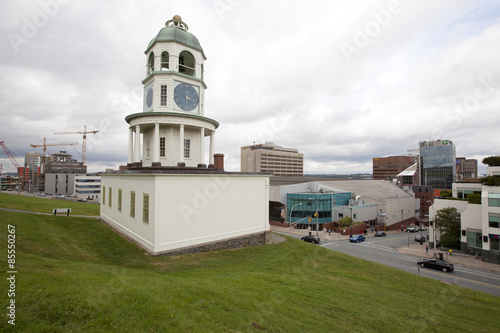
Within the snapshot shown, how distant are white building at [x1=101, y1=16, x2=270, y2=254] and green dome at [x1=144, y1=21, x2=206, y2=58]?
0.29 feet

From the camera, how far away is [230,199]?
1989 centimetres

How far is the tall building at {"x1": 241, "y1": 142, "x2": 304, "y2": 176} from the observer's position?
512ft

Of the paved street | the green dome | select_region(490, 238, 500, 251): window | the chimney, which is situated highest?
the green dome

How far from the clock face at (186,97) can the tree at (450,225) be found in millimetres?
46387

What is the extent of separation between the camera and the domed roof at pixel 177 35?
852 inches

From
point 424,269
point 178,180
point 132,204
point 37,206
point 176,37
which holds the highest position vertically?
point 176,37

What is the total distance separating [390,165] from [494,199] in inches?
5919

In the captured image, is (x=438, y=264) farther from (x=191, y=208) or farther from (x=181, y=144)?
(x=181, y=144)

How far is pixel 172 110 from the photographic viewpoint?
69.1ft

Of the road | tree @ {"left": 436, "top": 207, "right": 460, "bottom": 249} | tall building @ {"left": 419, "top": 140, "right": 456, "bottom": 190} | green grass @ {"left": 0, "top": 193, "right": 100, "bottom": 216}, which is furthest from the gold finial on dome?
tall building @ {"left": 419, "top": 140, "right": 456, "bottom": 190}

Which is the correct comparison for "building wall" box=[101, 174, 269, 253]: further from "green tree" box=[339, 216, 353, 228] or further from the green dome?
"green tree" box=[339, 216, 353, 228]

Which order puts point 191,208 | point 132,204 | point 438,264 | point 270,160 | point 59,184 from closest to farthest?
1. point 191,208
2. point 132,204
3. point 438,264
4. point 59,184
5. point 270,160

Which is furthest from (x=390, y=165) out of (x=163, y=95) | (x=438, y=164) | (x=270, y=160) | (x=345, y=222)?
(x=163, y=95)

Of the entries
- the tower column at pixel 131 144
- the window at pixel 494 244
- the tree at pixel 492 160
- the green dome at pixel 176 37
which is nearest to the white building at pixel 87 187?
the tower column at pixel 131 144
